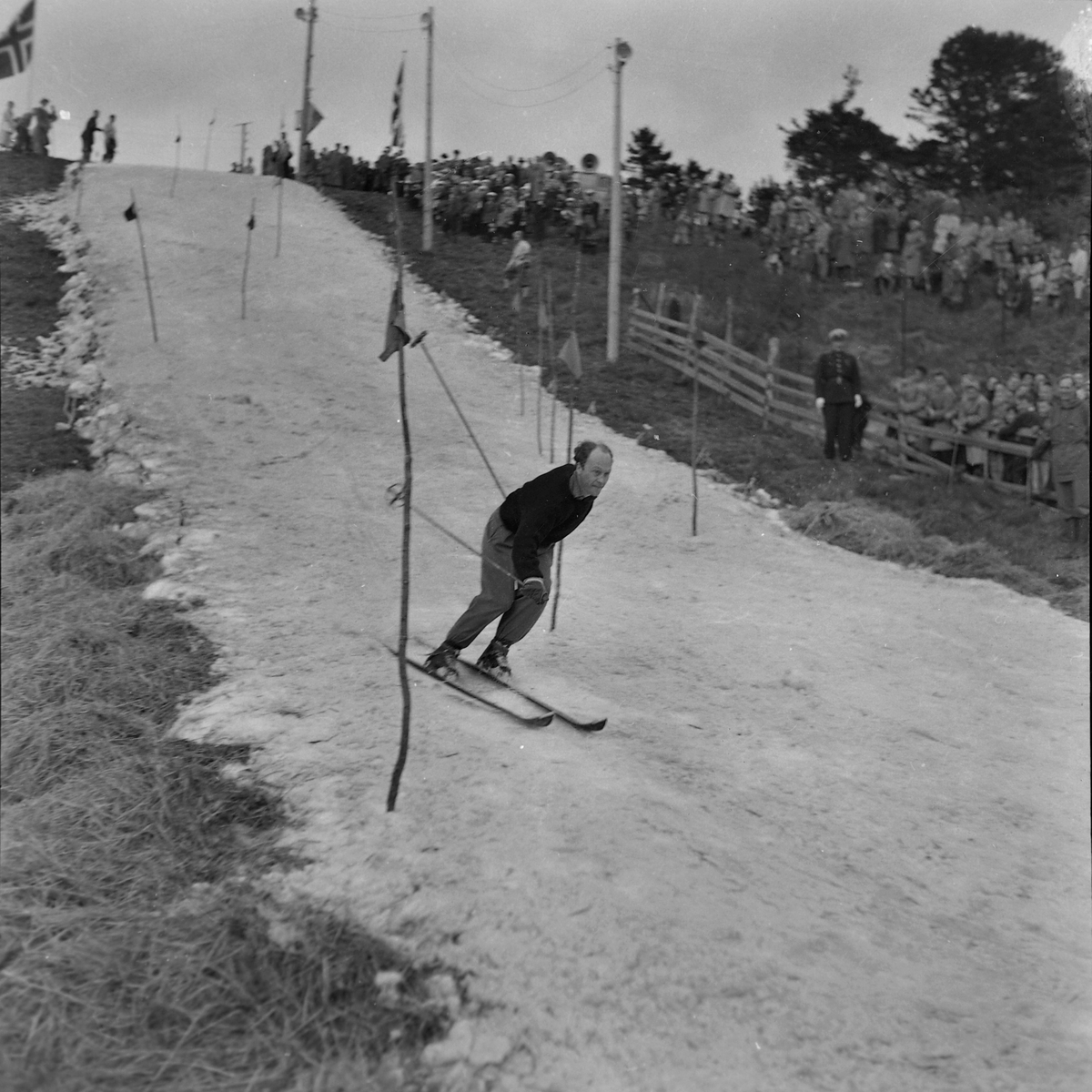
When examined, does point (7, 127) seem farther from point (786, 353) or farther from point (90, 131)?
point (786, 353)

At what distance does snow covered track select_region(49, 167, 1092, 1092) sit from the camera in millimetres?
3289

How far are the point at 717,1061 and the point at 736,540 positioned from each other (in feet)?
10.3

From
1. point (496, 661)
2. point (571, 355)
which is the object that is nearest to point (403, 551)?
point (496, 661)

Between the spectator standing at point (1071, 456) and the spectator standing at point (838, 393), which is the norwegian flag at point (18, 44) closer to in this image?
the spectator standing at point (838, 393)

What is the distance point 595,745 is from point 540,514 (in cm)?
100

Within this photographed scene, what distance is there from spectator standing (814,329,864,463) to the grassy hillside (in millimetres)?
145

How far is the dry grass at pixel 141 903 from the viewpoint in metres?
2.88

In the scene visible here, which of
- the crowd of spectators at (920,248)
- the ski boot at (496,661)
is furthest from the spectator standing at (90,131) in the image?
the crowd of spectators at (920,248)

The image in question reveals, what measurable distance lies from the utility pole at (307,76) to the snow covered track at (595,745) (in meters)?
0.36

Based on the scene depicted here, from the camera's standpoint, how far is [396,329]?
3965 millimetres

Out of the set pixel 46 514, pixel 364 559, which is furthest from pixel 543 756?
pixel 46 514

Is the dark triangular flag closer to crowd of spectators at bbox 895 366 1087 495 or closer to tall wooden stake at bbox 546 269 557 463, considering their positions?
tall wooden stake at bbox 546 269 557 463

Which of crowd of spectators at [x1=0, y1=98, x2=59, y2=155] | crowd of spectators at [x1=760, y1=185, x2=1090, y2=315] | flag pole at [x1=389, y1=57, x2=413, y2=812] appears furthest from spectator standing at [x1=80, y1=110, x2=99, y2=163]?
crowd of spectators at [x1=760, y1=185, x2=1090, y2=315]

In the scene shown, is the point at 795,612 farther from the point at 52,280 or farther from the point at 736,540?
the point at 52,280
